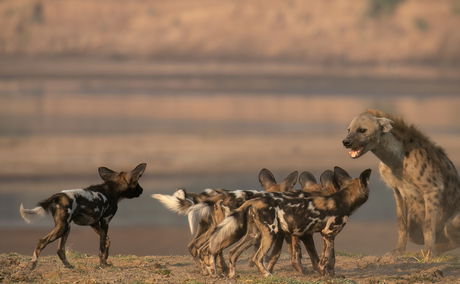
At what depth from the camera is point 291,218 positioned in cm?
1230

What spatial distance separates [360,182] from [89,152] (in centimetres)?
1464

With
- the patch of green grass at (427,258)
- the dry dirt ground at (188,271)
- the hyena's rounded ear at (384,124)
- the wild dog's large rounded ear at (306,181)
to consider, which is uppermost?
the hyena's rounded ear at (384,124)

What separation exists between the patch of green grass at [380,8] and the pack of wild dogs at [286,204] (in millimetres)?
51978

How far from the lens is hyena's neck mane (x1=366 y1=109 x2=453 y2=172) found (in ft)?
48.5

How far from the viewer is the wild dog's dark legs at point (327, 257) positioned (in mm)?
12680

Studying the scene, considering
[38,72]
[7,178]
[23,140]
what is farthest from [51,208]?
[38,72]

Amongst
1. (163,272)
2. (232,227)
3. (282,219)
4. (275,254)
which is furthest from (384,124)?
(163,272)

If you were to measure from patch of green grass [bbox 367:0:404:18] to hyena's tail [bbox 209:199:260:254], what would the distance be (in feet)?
180

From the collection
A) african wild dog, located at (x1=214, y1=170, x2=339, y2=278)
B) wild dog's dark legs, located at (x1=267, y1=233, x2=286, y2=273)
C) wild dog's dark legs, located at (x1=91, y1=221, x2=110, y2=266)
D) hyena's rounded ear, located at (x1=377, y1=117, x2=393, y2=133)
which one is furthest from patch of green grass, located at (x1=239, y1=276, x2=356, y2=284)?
hyena's rounded ear, located at (x1=377, y1=117, x2=393, y2=133)

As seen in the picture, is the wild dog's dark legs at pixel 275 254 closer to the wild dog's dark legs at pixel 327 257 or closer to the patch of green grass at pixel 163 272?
the wild dog's dark legs at pixel 327 257

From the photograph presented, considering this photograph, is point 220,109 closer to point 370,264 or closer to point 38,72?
point 38,72

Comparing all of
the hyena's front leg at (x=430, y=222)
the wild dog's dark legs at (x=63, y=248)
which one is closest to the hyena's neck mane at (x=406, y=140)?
the hyena's front leg at (x=430, y=222)

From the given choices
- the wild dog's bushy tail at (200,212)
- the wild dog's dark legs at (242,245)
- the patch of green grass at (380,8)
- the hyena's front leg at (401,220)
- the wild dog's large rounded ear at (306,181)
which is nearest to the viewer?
the wild dog's dark legs at (242,245)

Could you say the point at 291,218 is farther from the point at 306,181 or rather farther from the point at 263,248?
the point at 306,181
